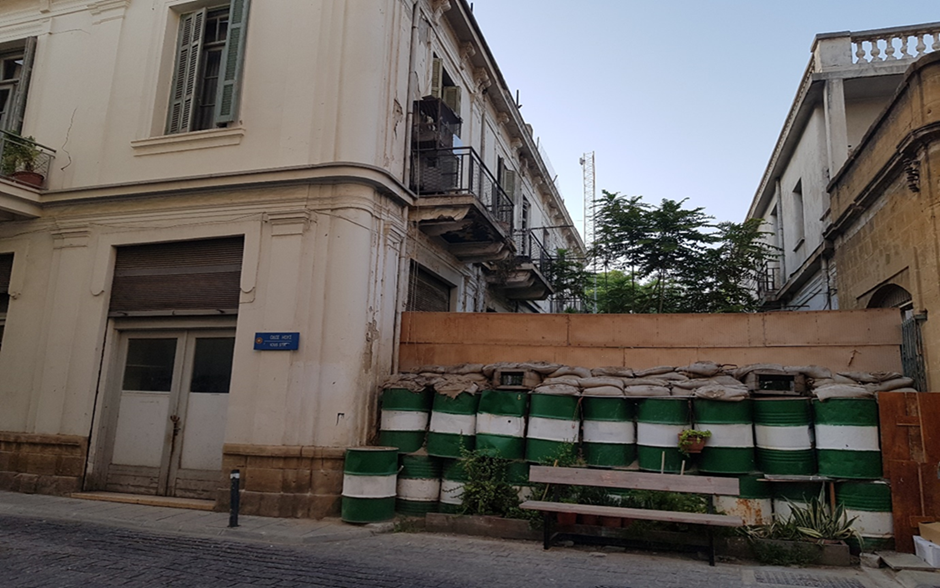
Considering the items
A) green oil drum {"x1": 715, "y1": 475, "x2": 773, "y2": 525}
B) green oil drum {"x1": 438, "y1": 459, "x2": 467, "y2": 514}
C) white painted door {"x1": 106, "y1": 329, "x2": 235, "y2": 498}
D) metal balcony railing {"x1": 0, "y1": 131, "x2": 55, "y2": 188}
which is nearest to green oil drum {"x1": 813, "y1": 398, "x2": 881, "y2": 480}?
green oil drum {"x1": 715, "y1": 475, "x2": 773, "y2": 525}

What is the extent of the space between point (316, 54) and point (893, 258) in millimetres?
9471

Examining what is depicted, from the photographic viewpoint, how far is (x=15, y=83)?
1338 centimetres

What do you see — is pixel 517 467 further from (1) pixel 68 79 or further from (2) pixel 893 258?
(1) pixel 68 79

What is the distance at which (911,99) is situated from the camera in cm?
928

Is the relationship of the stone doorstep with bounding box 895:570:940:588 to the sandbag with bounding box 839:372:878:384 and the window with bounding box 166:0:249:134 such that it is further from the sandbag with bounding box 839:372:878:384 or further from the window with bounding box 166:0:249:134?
the window with bounding box 166:0:249:134

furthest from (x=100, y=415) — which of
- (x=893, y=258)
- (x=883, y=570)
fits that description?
(x=893, y=258)

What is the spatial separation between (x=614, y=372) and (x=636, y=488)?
224cm

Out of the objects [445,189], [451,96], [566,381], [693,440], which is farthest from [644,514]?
[451,96]

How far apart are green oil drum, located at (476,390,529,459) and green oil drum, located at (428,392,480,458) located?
5.5 inches

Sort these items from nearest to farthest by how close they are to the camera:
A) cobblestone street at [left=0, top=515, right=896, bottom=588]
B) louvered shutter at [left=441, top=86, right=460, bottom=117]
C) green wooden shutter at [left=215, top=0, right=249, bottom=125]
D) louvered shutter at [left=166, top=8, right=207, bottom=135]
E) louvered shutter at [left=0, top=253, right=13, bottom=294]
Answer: cobblestone street at [left=0, top=515, right=896, bottom=588]
green wooden shutter at [left=215, top=0, right=249, bottom=125]
louvered shutter at [left=166, top=8, right=207, bottom=135]
louvered shutter at [left=0, top=253, right=13, bottom=294]
louvered shutter at [left=441, top=86, right=460, bottom=117]

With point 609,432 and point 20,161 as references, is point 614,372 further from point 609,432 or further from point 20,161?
point 20,161

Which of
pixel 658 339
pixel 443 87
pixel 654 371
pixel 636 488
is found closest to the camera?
pixel 636 488

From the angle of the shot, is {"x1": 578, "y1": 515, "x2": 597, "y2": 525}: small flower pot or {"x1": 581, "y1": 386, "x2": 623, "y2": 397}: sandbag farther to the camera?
{"x1": 581, "y1": 386, "x2": 623, "y2": 397}: sandbag

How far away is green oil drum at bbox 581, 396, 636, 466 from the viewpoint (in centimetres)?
855
